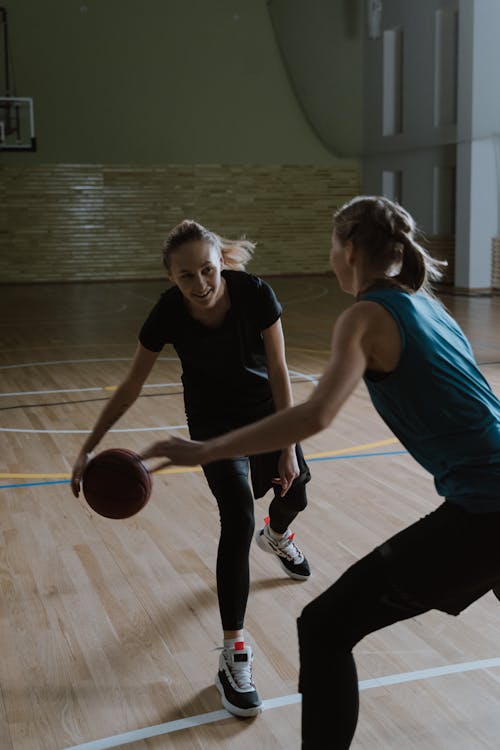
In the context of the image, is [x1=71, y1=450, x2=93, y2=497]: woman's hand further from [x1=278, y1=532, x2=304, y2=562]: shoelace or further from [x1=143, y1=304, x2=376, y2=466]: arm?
[x1=278, y1=532, x2=304, y2=562]: shoelace

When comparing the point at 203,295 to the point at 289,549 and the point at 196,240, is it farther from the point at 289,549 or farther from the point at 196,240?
the point at 289,549

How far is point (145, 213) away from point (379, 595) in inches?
644

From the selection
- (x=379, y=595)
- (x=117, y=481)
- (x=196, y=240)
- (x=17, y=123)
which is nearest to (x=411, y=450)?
(x=379, y=595)

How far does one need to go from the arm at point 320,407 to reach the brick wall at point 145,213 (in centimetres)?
1590

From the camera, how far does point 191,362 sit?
9.83ft

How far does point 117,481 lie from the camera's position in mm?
2537

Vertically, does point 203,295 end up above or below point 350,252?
below

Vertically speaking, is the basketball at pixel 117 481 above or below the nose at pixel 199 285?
below

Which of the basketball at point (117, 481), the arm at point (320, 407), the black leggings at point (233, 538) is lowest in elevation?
the black leggings at point (233, 538)

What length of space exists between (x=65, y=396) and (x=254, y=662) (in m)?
4.72

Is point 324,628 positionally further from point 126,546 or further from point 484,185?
point 484,185

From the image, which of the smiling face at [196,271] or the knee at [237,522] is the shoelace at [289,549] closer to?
the knee at [237,522]

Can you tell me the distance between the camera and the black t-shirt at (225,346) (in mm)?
2953

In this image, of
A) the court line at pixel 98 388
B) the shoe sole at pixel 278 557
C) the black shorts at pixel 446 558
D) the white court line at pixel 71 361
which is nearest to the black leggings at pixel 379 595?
the black shorts at pixel 446 558
